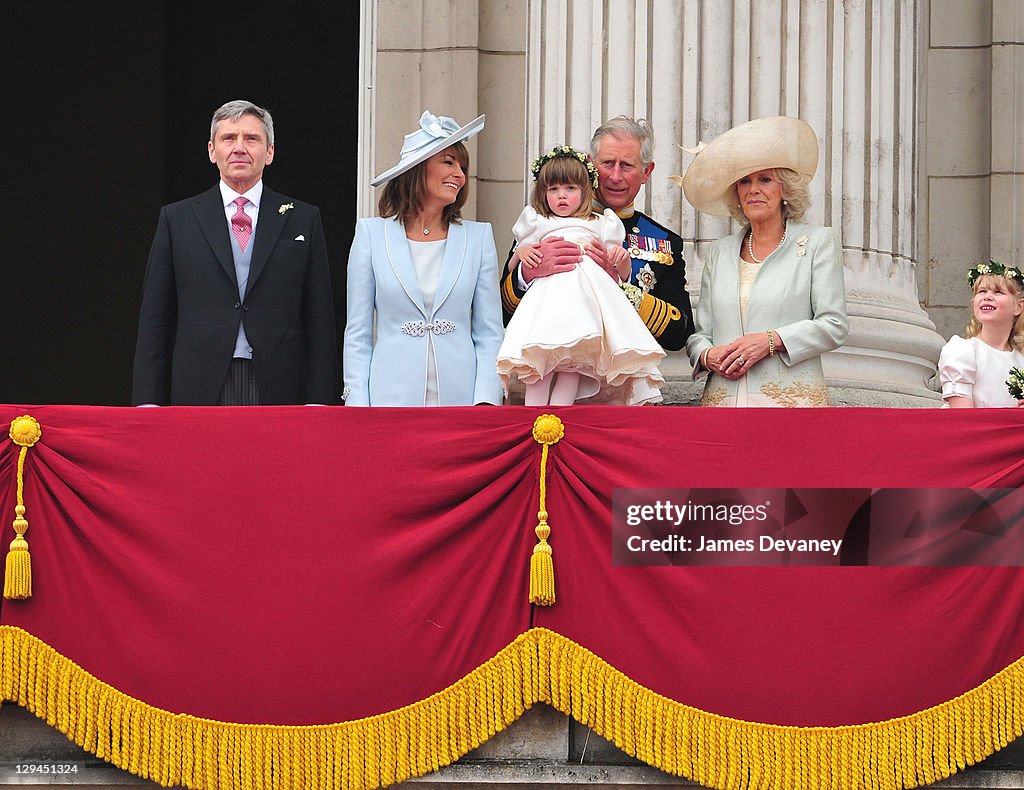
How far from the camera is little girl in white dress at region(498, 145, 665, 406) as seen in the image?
632 centimetres

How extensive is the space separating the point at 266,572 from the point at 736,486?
1530mm

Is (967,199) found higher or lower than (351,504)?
higher

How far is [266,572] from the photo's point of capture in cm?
594

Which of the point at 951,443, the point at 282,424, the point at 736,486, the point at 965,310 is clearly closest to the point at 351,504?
the point at 282,424

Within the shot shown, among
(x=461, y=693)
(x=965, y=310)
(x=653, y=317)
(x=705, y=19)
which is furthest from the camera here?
(x=965, y=310)

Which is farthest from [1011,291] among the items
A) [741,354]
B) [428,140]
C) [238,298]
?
[238,298]

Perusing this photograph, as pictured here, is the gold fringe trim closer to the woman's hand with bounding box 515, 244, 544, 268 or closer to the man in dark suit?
the man in dark suit

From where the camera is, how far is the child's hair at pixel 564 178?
6.57m

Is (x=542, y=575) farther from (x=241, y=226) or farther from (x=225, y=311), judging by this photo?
(x=241, y=226)

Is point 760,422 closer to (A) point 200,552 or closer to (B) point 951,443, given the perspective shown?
(B) point 951,443

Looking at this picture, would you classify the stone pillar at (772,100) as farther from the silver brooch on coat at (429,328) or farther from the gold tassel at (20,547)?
the gold tassel at (20,547)

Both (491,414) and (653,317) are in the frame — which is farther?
(653,317)

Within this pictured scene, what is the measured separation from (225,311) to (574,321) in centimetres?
129

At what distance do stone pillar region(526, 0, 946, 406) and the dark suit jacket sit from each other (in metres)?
2.19
